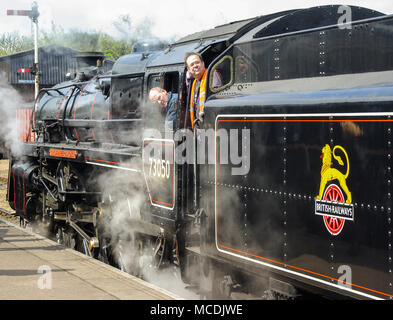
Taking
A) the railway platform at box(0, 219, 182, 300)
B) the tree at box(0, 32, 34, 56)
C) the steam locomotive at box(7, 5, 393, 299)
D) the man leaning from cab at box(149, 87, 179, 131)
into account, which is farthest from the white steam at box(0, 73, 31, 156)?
the tree at box(0, 32, 34, 56)

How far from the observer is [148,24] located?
538 inches

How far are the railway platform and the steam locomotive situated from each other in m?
0.58

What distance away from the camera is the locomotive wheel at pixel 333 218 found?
3603 millimetres

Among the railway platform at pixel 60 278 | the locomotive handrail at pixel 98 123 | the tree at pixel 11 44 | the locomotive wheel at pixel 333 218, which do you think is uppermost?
the tree at pixel 11 44

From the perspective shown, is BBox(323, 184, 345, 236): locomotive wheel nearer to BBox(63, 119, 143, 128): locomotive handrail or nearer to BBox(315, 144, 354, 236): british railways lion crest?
BBox(315, 144, 354, 236): british railways lion crest

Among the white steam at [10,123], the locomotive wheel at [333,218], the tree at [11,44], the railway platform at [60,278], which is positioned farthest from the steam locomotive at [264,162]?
the tree at [11,44]

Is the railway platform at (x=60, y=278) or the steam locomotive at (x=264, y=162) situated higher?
the steam locomotive at (x=264, y=162)

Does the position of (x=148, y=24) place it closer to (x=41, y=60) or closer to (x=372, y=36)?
(x=372, y=36)

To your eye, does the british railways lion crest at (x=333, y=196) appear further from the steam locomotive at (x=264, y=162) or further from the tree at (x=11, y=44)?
the tree at (x=11, y=44)

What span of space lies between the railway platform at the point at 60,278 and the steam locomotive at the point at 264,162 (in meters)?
0.58

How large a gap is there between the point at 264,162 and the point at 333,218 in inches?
34.2

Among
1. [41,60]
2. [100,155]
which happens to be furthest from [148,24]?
Answer: [41,60]

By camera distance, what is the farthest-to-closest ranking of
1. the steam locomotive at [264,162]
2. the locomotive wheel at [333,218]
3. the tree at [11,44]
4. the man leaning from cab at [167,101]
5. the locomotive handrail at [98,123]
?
1. the tree at [11,44]
2. the locomotive handrail at [98,123]
3. the man leaning from cab at [167,101]
4. the locomotive wheel at [333,218]
5. the steam locomotive at [264,162]

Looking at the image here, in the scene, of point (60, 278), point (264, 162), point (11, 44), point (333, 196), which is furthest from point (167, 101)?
point (11, 44)
